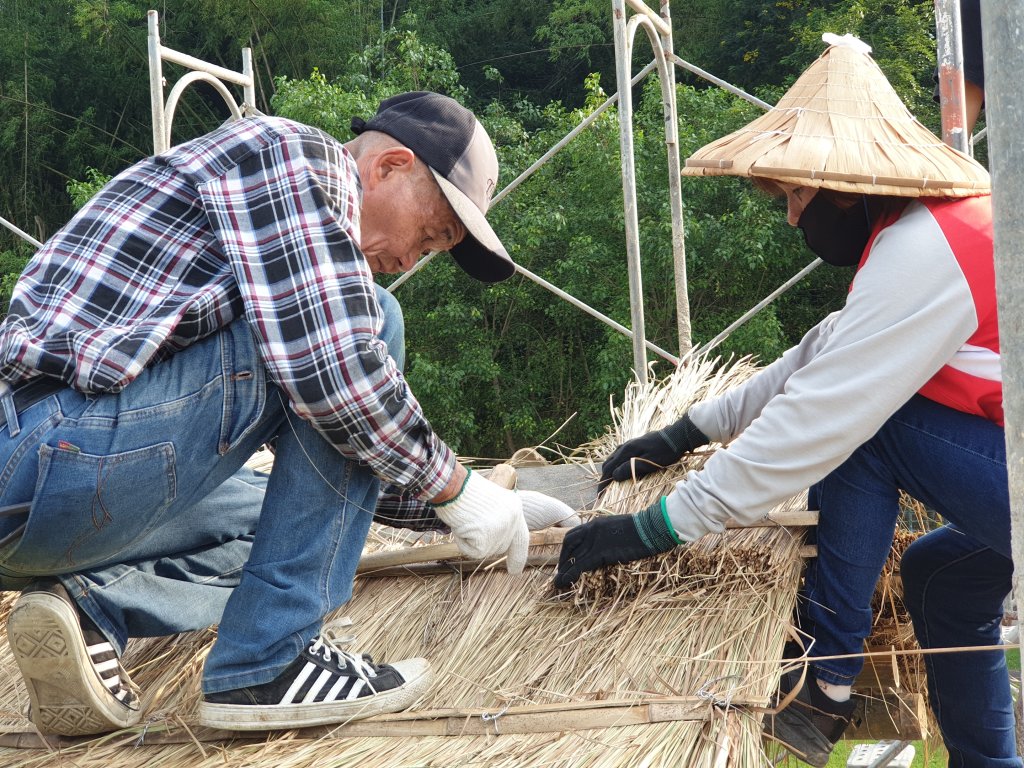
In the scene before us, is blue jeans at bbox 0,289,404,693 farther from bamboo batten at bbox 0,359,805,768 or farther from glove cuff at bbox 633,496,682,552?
glove cuff at bbox 633,496,682,552

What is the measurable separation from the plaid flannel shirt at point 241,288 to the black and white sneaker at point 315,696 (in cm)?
33

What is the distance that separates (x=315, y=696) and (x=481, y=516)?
0.39 metres

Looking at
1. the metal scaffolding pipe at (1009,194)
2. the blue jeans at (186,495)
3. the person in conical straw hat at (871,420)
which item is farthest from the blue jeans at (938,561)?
the metal scaffolding pipe at (1009,194)

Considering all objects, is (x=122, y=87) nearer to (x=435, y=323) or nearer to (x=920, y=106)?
(x=435, y=323)

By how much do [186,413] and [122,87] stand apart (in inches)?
653

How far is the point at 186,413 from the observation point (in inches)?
62.1

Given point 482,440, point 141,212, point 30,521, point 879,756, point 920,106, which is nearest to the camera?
point 30,521

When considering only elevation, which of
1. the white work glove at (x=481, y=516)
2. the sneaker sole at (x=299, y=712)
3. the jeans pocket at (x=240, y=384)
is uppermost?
the jeans pocket at (x=240, y=384)

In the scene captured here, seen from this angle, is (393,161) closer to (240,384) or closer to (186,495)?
(240,384)

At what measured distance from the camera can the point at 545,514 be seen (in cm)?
235

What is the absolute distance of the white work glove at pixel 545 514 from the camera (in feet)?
7.70

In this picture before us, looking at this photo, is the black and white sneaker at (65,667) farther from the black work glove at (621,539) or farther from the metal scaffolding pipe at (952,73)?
the metal scaffolding pipe at (952,73)

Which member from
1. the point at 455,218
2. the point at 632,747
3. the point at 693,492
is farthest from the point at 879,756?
the point at 455,218

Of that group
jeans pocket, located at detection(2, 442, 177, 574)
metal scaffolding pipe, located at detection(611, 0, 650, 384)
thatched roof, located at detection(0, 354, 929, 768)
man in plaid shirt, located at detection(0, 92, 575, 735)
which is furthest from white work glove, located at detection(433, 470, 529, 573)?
metal scaffolding pipe, located at detection(611, 0, 650, 384)
